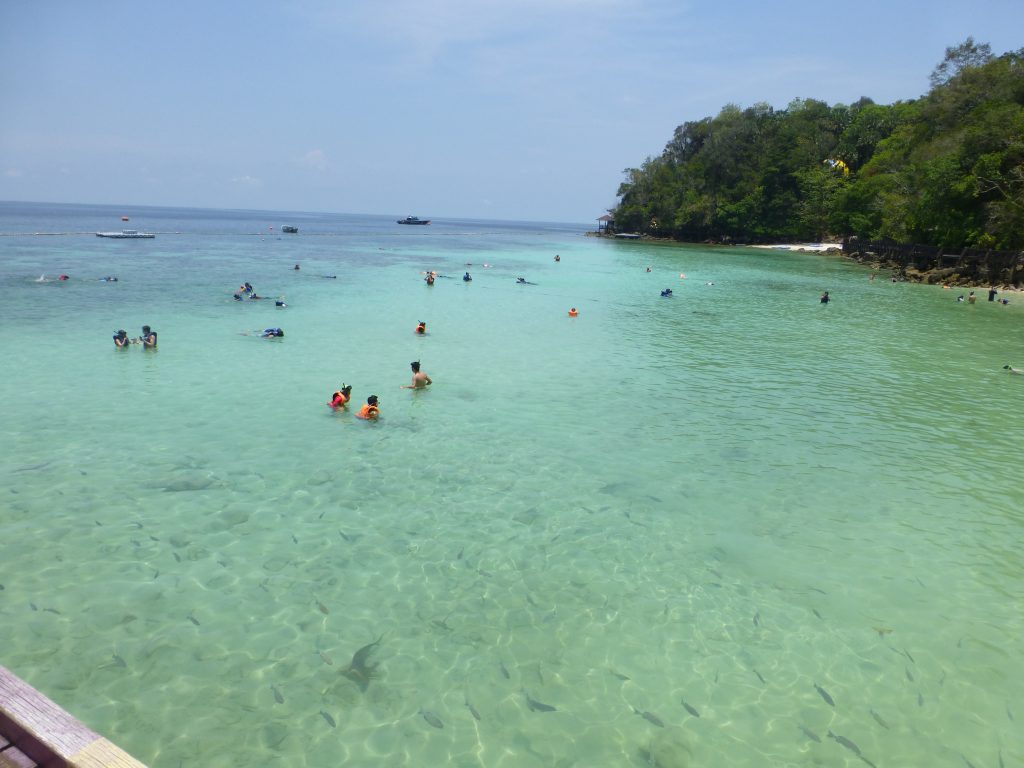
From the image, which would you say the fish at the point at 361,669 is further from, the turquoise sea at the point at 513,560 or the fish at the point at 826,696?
the fish at the point at 826,696

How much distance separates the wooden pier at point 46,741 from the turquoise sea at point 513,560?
2.19 meters

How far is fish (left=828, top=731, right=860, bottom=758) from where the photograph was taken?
6148mm

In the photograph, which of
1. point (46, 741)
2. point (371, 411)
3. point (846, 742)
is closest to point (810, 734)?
point (846, 742)

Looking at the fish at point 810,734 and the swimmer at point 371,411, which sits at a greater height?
the swimmer at point 371,411

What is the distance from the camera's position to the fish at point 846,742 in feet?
20.2

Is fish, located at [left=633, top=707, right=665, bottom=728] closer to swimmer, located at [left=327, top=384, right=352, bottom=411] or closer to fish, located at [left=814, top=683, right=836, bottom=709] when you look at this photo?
fish, located at [left=814, top=683, right=836, bottom=709]

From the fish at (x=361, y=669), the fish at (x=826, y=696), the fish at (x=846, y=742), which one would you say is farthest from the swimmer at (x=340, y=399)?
the fish at (x=846, y=742)

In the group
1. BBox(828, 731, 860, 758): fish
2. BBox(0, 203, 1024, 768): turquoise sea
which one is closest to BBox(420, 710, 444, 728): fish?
BBox(0, 203, 1024, 768): turquoise sea

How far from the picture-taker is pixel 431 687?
6.75 m

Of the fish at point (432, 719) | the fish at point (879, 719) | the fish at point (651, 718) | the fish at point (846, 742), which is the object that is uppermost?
the fish at point (879, 719)

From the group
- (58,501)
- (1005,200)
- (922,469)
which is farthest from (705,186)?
(58,501)

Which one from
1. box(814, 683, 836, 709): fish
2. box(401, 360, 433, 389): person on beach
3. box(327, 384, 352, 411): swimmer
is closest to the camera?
box(814, 683, 836, 709): fish

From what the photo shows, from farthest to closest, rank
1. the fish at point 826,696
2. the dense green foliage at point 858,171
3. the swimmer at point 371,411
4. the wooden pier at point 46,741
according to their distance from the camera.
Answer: the dense green foliage at point 858,171 < the swimmer at point 371,411 < the fish at point 826,696 < the wooden pier at point 46,741

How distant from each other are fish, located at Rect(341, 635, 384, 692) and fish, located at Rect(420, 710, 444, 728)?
28.6 inches
